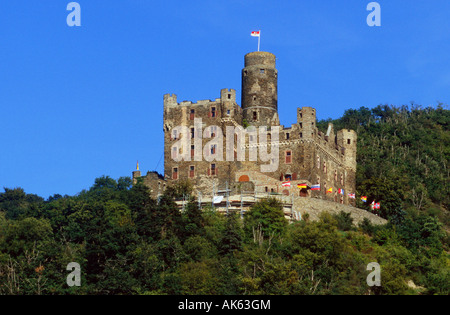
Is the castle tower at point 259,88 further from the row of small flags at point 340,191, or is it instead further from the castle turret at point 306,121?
the row of small flags at point 340,191

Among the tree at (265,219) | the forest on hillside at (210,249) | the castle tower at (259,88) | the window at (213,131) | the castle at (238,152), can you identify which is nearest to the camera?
the forest on hillside at (210,249)

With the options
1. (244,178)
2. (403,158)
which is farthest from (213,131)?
(403,158)

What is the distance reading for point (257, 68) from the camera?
89938mm

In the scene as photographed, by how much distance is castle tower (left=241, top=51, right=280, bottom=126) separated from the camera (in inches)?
3501

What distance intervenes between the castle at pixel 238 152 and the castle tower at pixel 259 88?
0.25 meters

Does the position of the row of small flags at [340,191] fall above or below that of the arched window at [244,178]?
below

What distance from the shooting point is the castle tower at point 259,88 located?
88.9 meters

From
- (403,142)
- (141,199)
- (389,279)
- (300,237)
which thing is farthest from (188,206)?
(403,142)

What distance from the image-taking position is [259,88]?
89.6 m

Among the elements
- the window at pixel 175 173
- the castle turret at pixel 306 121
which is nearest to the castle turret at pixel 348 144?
the castle turret at pixel 306 121

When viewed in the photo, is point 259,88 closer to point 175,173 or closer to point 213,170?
point 213,170
